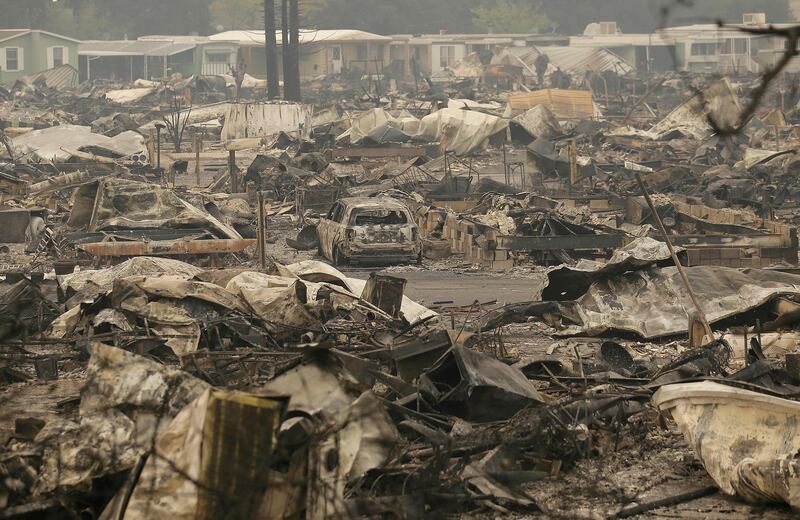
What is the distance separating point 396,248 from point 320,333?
8.98 meters

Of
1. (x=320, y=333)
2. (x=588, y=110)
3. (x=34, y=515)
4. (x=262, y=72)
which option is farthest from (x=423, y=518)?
(x=262, y=72)

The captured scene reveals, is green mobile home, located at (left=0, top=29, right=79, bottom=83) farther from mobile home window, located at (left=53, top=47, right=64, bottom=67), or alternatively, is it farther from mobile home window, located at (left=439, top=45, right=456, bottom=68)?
mobile home window, located at (left=439, top=45, right=456, bottom=68)

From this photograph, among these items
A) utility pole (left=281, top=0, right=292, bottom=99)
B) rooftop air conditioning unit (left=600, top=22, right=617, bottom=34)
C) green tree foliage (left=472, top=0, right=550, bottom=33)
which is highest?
green tree foliage (left=472, top=0, right=550, bottom=33)

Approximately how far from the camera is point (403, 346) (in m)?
10.9

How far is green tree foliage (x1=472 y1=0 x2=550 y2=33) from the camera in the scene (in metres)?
121

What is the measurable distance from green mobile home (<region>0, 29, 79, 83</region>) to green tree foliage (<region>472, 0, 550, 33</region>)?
1736 inches

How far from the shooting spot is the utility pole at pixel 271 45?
5916 centimetres

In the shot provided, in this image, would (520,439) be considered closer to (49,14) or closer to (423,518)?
(423,518)

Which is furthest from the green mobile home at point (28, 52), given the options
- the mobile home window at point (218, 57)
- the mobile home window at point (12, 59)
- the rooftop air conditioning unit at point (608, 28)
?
the rooftop air conditioning unit at point (608, 28)

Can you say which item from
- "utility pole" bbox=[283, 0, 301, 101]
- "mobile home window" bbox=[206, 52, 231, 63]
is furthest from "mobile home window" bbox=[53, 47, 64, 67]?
"utility pole" bbox=[283, 0, 301, 101]

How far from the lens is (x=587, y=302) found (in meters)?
15.3

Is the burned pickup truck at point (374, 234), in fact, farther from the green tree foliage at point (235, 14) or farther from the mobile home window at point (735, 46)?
the green tree foliage at point (235, 14)

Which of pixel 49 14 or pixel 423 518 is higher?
pixel 49 14

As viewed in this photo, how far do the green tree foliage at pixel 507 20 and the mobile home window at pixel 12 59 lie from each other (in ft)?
155
